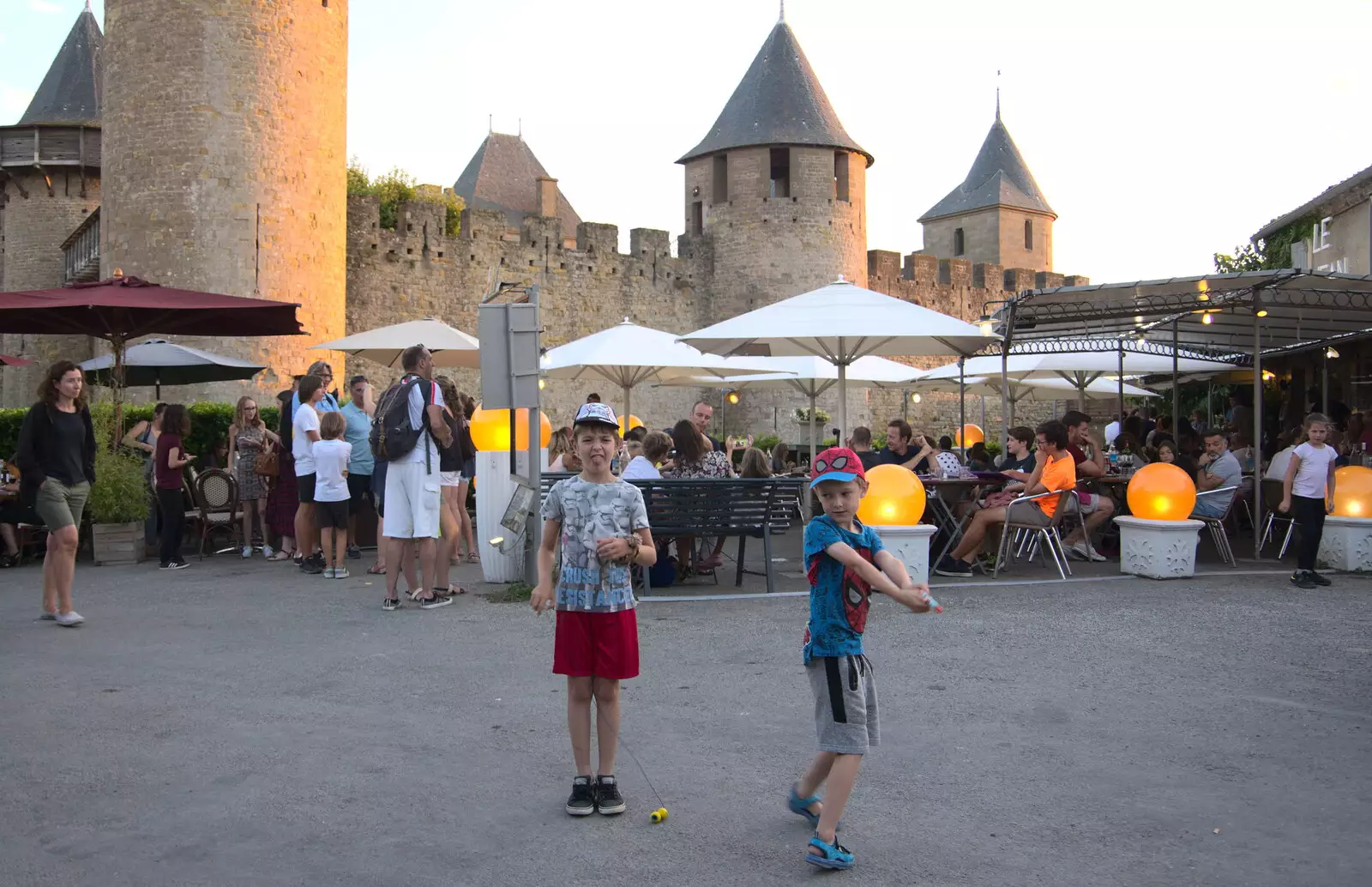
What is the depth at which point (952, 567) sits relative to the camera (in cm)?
834

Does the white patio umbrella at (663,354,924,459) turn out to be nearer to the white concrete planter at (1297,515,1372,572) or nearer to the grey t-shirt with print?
the white concrete planter at (1297,515,1372,572)

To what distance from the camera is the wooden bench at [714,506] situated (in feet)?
23.2

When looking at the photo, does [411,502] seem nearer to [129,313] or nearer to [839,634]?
[839,634]

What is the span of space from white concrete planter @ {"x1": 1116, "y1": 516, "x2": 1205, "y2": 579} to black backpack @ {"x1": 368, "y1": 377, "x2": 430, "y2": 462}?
4.69m

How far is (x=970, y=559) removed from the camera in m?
8.22

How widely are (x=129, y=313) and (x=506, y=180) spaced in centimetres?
3303

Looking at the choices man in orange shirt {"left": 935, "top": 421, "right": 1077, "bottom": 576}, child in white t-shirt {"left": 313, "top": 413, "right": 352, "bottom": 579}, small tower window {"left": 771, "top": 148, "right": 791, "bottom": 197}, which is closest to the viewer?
man in orange shirt {"left": 935, "top": 421, "right": 1077, "bottom": 576}

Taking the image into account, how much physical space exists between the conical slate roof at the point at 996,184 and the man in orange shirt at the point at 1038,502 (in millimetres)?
34442

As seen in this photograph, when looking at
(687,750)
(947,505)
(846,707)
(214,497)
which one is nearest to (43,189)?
(214,497)

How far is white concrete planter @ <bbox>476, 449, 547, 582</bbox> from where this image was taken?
7738 millimetres

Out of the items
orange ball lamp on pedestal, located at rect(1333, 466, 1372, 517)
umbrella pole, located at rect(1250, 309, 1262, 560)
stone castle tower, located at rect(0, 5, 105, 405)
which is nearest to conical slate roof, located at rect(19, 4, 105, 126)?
stone castle tower, located at rect(0, 5, 105, 405)

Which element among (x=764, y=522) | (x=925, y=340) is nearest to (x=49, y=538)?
(x=764, y=522)

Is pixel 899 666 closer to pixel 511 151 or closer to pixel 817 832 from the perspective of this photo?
pixel 817 832

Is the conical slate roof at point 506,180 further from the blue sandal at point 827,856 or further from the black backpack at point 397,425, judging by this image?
the blue sandal at point 827,856
